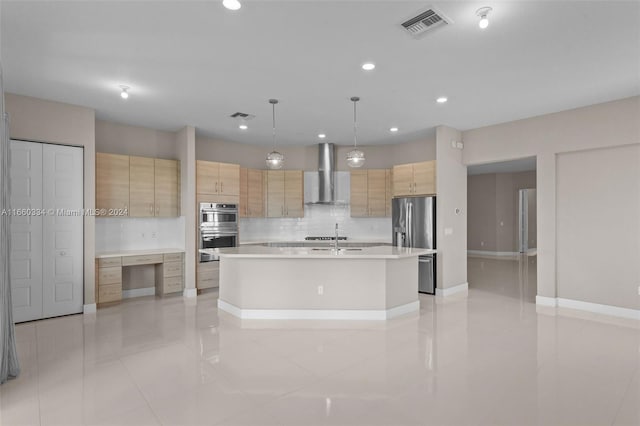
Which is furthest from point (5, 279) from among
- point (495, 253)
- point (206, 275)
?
point (495, 253)

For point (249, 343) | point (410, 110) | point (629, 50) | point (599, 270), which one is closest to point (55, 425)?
point (249, 343)

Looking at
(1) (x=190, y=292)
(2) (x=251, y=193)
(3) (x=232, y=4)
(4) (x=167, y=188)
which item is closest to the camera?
(3) (x=232, y=4)

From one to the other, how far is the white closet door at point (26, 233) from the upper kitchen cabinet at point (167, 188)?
5.47 ft

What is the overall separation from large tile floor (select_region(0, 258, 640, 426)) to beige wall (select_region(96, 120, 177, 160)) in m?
2.80

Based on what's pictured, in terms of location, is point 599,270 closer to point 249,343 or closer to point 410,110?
point 410,110

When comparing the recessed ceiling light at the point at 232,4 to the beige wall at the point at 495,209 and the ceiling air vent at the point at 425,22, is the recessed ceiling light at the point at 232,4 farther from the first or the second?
the beige wall at the point at 495,209

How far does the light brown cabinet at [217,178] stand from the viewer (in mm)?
6344

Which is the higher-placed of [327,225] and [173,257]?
[327,225]

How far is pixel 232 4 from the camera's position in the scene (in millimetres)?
2629

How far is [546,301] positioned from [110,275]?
22.3 ft

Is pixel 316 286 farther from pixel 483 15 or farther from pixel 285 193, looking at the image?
pixel 483 15

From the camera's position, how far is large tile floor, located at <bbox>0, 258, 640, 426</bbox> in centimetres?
246

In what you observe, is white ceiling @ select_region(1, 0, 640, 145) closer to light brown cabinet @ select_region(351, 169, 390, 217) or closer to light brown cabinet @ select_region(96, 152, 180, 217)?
light brown cabinet @ select_region(96, 152, 180, 217)

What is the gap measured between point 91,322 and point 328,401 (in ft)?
12.1
